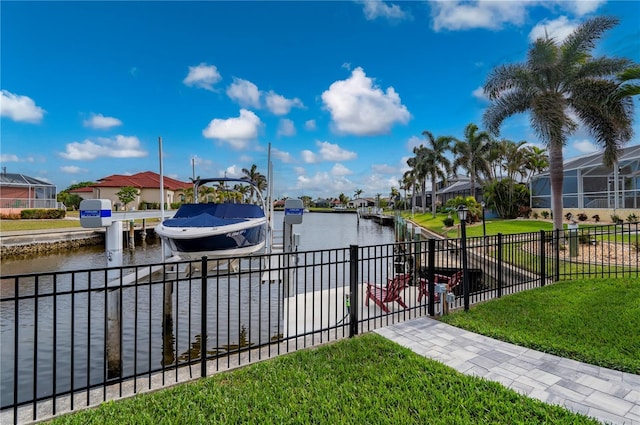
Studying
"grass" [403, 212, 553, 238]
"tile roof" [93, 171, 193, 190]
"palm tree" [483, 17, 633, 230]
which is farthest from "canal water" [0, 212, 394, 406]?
"tile roof" [93, 171, 193, 190]

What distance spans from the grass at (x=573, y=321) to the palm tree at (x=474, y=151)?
31364mm

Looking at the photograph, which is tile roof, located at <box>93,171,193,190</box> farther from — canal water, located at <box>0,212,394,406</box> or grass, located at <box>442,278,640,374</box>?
grass, located at <box>442,278,640,374</box>

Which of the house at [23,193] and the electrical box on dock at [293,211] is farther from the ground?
the house at [23,193]

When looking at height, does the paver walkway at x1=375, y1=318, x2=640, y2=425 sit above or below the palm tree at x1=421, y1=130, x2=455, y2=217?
below

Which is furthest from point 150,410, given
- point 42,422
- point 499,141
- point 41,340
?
point 499,141

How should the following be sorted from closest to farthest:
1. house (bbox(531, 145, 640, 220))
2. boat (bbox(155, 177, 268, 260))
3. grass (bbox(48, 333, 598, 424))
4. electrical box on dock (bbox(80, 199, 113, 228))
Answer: grass (bbox(48, 333, 598, 424)) → electrical box on dock (bbox(80, 199, 113, 228)) → boat (bbox(155, 177, 268, 260)) → house (bbox(531, 145, 640, 220))

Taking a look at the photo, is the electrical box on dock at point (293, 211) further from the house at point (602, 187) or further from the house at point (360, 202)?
the house at point (360, 202)

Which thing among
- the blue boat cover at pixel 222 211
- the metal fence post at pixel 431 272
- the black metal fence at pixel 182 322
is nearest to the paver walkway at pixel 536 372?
the metal fence post at pixel 431 272

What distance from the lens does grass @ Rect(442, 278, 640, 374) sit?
4.50 m

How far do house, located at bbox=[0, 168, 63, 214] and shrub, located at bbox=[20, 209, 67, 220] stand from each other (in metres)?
0.84

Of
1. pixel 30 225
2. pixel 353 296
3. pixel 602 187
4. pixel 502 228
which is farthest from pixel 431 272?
pixel 30 225

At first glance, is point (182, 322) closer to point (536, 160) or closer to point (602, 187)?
point (602, 187)

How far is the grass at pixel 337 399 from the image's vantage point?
3.05 meters

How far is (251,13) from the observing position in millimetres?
11320
